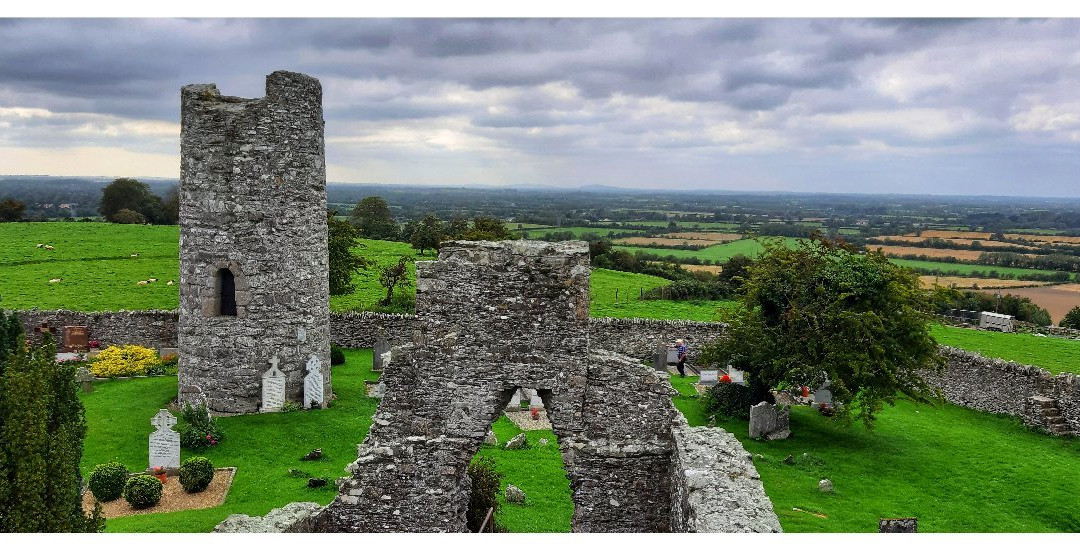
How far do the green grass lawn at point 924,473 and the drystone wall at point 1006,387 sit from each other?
49cm

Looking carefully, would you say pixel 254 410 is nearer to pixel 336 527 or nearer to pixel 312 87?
pixel 312 87

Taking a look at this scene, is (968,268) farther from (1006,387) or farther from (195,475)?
(195,475)

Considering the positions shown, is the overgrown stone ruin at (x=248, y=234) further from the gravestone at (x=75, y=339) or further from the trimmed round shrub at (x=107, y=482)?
the gravestone at (x=75, y=339)

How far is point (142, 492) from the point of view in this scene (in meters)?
13.1

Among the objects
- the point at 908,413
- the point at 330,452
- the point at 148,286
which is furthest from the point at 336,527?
the point at 148,286

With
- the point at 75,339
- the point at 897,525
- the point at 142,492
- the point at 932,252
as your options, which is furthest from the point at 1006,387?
the point at 932,252

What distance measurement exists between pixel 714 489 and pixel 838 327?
1193 centimetres

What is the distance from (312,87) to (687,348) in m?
17.4

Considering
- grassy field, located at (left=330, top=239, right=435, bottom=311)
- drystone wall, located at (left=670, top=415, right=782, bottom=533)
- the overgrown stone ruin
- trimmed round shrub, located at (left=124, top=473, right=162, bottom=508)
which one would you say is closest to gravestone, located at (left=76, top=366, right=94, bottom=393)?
the overgrown stone ruin

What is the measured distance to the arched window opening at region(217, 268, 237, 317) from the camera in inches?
723

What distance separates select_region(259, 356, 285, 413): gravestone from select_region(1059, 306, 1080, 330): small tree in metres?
34.7

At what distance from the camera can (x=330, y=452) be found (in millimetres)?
16703

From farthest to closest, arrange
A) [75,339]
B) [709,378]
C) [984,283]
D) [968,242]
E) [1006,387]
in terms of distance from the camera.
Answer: [968,242], [984,283], [75,339], [709,378], [1006,387]

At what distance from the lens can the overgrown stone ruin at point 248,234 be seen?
A: 17.5 metres
